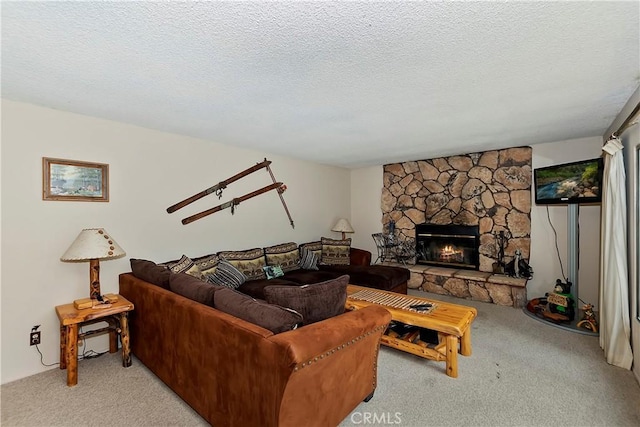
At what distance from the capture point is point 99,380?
2383mm

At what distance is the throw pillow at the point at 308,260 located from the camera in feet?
15.1

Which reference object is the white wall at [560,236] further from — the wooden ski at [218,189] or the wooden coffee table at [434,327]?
the wooden ski at [218,189]

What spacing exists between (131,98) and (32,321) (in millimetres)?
2106

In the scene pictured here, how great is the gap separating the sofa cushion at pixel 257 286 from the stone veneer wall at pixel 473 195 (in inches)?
110

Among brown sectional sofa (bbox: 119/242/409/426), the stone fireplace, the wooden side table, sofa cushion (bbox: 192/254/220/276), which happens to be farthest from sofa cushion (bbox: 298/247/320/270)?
the wooden side table

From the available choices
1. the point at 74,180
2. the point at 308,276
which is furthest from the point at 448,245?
the point at 74,180

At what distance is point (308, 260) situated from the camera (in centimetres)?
463

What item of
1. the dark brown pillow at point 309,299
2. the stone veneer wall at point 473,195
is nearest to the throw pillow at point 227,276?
the dark brown pillow at point 309,299

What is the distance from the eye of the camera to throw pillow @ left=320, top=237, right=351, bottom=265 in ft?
15.9

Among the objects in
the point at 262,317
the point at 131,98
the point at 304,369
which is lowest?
the point at 304,369

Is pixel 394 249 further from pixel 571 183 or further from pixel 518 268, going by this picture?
pixel 571 183

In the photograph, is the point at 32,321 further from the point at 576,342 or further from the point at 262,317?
the point at 576,342

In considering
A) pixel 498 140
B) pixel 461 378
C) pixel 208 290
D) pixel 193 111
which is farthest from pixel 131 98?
pixel 498 140

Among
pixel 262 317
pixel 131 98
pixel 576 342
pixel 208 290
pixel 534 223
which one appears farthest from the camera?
pixel 534 223
